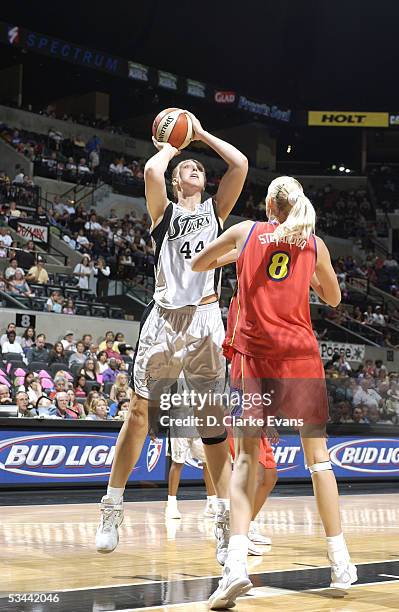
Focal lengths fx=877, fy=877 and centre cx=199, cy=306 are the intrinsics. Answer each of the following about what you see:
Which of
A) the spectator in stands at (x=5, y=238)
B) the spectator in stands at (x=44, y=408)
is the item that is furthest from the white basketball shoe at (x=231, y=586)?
the spectator in stands at (x=5, y=238)

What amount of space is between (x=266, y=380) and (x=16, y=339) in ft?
36.1

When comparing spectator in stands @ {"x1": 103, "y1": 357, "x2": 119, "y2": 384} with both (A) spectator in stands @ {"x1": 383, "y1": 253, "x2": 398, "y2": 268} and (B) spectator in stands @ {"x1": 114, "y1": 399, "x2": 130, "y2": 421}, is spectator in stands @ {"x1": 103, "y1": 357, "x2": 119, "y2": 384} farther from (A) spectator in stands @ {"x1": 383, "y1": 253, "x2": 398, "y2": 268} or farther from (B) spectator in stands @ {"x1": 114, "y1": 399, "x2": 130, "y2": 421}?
(A) spectator in stands @ {"x1": 383, "y1": 253, "x2": 398, "y2": 268}

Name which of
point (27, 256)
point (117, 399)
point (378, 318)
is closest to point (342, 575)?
point (117, 399)

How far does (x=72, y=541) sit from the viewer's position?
22.0 feet

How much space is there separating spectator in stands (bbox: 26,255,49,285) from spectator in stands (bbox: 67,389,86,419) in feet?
17.5

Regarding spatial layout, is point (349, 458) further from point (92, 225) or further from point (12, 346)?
point (92, 225)

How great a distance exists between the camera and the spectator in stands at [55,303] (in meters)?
16.5

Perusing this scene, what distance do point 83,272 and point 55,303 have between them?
221 cm

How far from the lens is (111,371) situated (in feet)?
47.2

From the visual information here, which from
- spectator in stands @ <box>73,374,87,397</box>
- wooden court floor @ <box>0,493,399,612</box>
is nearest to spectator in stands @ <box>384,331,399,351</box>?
spectator in stands @ <box>73,374,87,397</box>

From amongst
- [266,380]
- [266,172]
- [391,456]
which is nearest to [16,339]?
[391,456]

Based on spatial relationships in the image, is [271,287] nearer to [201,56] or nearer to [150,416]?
[150,416]

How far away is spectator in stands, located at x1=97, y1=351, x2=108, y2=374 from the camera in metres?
14.4

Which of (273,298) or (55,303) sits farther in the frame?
(55,303)
